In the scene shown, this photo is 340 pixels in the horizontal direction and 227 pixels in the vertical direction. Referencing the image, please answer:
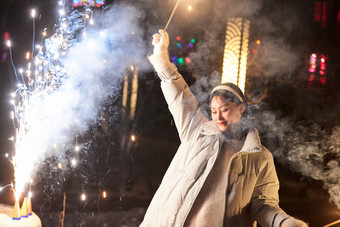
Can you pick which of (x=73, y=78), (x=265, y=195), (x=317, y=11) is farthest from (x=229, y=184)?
(x=317, y=11)

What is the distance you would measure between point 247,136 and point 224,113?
0.25 meters

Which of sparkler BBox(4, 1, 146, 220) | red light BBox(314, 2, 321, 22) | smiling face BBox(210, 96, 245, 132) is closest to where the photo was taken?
smiling face BBox(210, 96, 245, 132)

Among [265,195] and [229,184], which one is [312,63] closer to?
[265,195]

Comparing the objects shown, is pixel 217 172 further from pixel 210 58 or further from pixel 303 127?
pixel 303 127

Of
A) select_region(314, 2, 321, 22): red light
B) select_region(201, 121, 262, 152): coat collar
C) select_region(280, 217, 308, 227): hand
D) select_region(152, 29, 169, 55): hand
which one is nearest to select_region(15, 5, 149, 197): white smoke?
select_region(152, 29, 169, 55): hand

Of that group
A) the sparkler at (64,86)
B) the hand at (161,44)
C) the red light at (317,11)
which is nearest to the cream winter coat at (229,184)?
the hand at (161,44)

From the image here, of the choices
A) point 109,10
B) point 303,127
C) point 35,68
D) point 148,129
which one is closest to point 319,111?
point 303,127

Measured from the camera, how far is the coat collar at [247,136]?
2.64 metres

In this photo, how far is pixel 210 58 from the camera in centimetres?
690

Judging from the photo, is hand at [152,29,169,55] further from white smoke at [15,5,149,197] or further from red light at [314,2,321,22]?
red light at [314,2,321,22]

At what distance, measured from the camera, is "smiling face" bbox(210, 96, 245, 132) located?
2.78 m

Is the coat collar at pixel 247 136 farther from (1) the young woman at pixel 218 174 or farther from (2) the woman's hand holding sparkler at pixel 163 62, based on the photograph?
(2) the woman's hand holding sparkler at pixel 163 62

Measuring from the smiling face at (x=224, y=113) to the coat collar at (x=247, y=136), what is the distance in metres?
0.05

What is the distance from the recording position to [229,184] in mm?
2611
